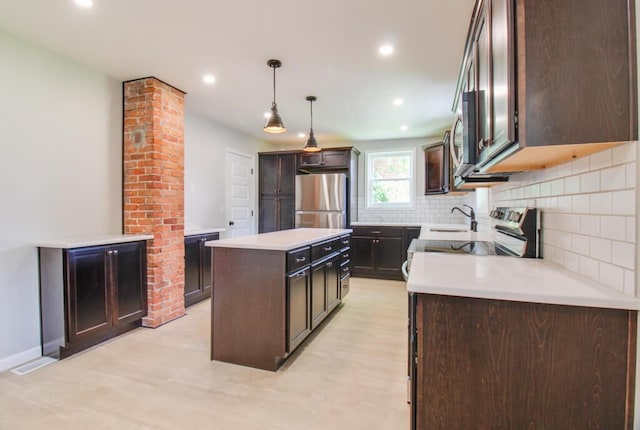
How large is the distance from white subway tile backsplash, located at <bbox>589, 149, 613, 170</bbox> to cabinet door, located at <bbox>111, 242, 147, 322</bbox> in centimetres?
334

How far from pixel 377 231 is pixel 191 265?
9.58ft

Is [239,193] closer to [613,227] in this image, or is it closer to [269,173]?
[269,173]

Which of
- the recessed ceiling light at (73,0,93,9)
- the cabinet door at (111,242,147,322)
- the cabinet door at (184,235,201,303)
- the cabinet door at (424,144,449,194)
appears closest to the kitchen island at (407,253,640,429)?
the recessed ceiling light at (73,0,93,9)

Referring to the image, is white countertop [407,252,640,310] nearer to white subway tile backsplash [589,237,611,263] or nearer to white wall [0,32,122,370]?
white subway tile backsplash [589,237,611,263]

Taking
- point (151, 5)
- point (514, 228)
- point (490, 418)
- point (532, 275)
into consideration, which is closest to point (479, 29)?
point (514, 228)

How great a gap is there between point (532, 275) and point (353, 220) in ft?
14.6

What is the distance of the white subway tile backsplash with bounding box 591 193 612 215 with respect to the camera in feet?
3.66

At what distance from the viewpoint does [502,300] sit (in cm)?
108

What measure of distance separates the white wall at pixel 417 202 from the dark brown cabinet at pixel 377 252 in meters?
0.64

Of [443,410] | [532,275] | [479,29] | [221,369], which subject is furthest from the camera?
[221,369]

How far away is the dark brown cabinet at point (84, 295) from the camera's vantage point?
2.45 meters

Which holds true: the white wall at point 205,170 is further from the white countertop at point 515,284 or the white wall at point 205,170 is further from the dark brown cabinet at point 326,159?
the white countertop at point 515,284

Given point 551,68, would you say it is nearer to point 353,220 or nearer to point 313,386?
point 313,386

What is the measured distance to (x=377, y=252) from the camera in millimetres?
5219
